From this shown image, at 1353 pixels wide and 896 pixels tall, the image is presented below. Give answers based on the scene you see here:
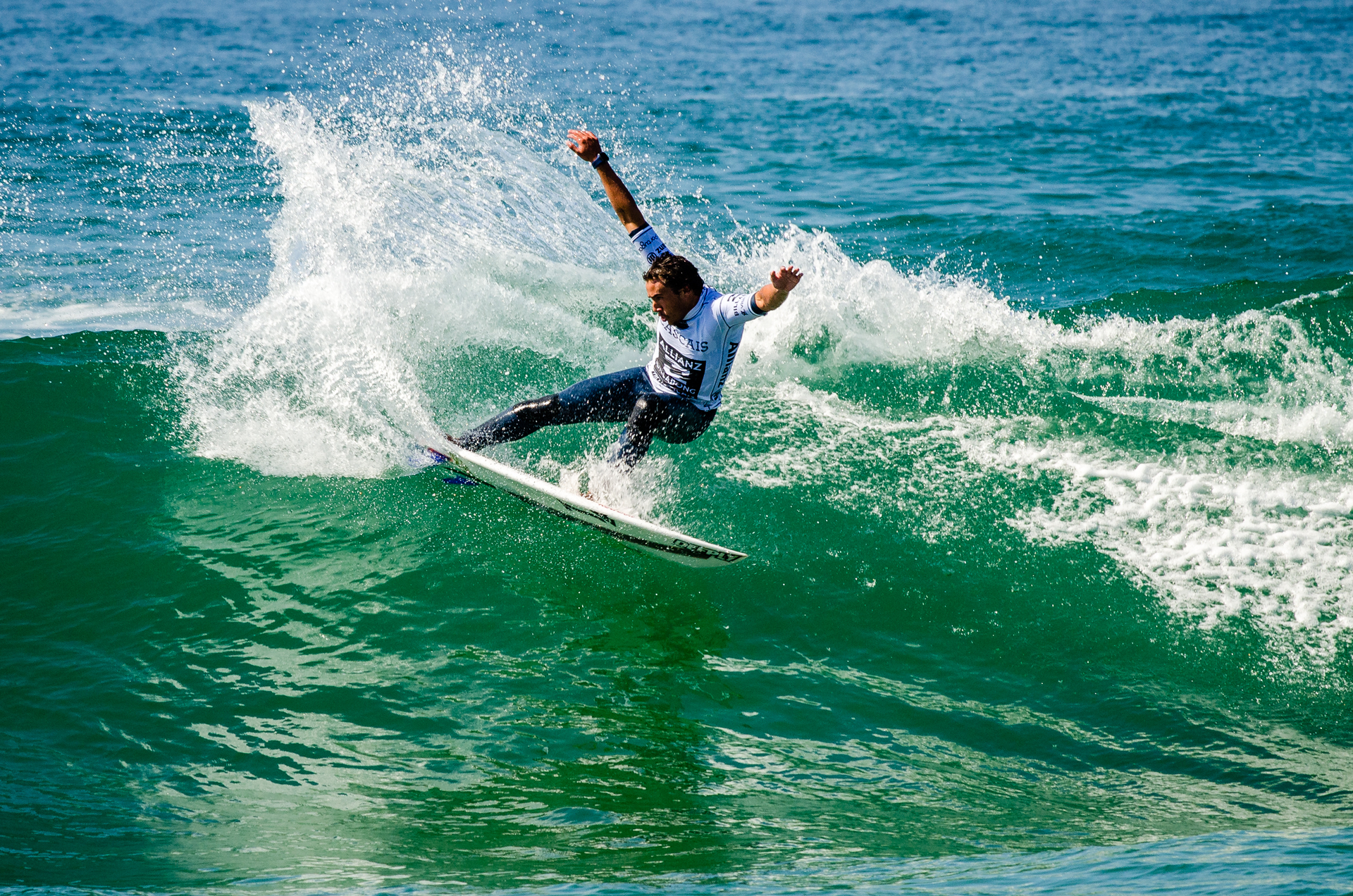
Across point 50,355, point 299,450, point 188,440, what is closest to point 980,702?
point 299,450

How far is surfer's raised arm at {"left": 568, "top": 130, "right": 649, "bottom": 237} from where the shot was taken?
277 inches

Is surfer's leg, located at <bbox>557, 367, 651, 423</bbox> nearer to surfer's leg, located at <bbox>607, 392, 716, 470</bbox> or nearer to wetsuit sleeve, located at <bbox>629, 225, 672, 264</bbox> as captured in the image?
surfer's leg, located at <bbox>607, 392, 716, 470</bbox>

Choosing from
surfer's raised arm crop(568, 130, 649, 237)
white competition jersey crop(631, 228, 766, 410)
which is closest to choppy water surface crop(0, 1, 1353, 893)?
white competition jersey crop(631, 228, 766, 410)

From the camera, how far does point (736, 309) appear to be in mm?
6492

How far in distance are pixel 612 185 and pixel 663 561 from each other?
8.32 ft

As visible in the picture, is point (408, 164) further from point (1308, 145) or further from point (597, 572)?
point (1308, 145)

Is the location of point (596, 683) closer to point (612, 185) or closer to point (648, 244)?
point (648, 244)

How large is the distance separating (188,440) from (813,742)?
19.5 ft


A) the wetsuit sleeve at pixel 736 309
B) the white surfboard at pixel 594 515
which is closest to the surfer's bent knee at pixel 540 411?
the white surfboard at pixel 594 515

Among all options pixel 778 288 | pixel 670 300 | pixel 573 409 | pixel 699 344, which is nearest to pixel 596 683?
pixel 573 409

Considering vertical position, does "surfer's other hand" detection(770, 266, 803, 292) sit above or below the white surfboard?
above

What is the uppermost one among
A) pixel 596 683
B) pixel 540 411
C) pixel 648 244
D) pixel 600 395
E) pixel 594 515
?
pixel 648 244

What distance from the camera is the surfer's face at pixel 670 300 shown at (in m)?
6.55

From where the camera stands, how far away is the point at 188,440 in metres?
8.77
